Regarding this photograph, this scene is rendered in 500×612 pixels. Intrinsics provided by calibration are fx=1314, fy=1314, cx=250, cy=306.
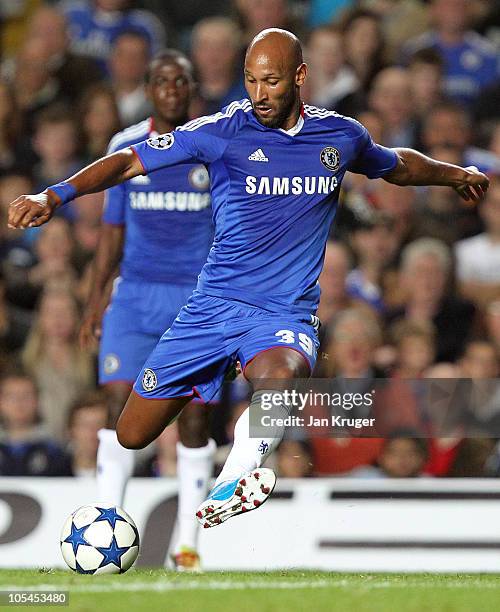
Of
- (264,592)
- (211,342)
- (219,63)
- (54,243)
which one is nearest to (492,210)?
(219,63)

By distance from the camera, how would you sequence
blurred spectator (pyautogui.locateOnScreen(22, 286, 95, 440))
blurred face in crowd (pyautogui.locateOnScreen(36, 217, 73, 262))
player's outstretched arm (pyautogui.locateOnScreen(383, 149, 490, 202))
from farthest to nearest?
blurred face in crowd (pyautogui.locateOnScreen(36, 217, 73, 262))
blurred spectator (pyautogui.locateOnScreen(22, 286, 95, 440))
player's outstretched arm (pyautogui.locateOnScreen(383, 149, 490, 202))

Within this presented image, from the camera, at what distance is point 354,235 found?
33.9 ft

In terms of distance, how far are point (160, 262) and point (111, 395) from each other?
32.6 inches

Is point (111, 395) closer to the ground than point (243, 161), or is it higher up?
closer to the ground

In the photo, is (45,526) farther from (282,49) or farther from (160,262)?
(282,49)

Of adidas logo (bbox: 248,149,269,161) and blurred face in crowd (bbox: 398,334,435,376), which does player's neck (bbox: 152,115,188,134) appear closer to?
adidas logo (bbox: 248,149,269,161)

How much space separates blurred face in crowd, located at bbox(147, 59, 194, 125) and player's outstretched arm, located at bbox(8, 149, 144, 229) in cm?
136

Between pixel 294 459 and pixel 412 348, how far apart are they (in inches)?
54.3

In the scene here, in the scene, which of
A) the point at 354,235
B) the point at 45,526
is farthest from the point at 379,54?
the point at 45,526

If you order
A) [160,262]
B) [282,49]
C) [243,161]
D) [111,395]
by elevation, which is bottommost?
[111,395]

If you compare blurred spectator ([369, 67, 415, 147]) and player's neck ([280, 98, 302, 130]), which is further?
blurred spectator ([369, 67, 415, 147])

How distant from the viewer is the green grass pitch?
190 inches

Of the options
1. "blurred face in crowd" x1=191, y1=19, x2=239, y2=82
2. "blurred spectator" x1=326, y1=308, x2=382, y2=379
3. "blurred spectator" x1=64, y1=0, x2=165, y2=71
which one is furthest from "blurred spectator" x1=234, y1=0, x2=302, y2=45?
"blurred spectator" x1=326, y1=308, x2=382, y2=379

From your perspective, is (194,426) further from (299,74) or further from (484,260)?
(484,260)
